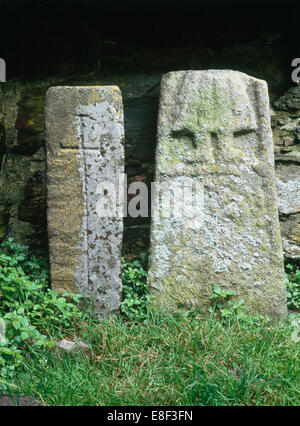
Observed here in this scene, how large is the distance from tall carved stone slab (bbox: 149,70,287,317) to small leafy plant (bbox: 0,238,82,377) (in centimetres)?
59

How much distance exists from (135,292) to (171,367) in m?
0.77

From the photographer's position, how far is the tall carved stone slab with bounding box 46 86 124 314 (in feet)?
8.07

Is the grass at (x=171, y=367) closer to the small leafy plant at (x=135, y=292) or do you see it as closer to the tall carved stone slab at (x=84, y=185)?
the small leafy plant at (x=135, y=292)

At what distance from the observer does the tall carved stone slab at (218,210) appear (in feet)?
8.46

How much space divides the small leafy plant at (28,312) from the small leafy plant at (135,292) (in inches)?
12.3

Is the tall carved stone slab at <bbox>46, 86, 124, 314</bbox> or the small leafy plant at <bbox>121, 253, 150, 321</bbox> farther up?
the tall carved stone slab at <bbox>46, 86, 124, 314</bbox>

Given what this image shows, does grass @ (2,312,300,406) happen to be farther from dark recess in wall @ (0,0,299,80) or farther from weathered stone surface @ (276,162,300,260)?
dark recess in wall @ (0,0,299,80)

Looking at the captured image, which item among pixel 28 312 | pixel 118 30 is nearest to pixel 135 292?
pixel 28 312

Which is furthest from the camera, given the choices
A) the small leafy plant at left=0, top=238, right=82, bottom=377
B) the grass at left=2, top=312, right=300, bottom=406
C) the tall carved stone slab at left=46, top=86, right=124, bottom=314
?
the tall carved stone slab at left=46, top=86, right=124, bottom=314

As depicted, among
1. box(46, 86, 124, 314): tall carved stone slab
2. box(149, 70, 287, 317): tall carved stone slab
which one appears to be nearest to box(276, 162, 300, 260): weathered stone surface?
box(149, 70, 287, 317): tall carved stone slab

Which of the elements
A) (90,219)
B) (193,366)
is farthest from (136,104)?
(193,366)

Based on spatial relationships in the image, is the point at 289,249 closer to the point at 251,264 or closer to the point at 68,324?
the point at 251,264

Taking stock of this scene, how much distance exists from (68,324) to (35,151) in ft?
4.51

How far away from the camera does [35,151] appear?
10.1 feet
